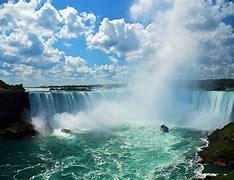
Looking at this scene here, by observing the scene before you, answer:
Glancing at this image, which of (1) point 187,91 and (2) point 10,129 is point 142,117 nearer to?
(1) point 187,91

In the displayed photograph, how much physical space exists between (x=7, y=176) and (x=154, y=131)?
19.5m

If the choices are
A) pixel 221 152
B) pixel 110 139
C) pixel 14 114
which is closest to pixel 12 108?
pixel 14 114

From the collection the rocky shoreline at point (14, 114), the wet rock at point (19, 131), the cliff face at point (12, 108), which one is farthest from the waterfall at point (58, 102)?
the wet rock at point (19, 131)

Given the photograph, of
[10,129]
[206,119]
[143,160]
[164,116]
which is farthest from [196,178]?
[164,116]

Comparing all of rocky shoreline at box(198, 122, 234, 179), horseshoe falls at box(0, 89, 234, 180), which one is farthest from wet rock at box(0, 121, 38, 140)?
rocky shoreline at box(198, 122, 234, 179)

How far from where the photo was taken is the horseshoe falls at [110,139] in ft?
74.1

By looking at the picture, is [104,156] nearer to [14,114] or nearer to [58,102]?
[14,114]

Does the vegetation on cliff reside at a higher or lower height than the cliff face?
higher

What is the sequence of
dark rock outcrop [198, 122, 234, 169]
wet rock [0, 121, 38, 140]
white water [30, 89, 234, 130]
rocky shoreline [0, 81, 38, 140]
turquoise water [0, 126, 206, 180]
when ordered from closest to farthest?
1. turquoise water [0, 126, 206, 180]
2. dark rock outcrop [198, 122, 234, 169]
3. wet rock [0, 121, 38, 140]
4. rocky shoreline [0, 81, 38, 140]
5. white water [30, 89, 234, 130]

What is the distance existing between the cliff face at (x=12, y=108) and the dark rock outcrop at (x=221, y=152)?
20.5m

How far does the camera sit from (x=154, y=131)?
37312 mm

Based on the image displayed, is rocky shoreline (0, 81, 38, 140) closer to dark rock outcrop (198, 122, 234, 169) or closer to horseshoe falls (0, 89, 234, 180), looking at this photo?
horseshoe falls (0, 89, 234, 180)

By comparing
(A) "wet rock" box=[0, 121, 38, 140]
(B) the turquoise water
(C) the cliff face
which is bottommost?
(B) the turquoise water

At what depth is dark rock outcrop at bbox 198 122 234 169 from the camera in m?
22.9
